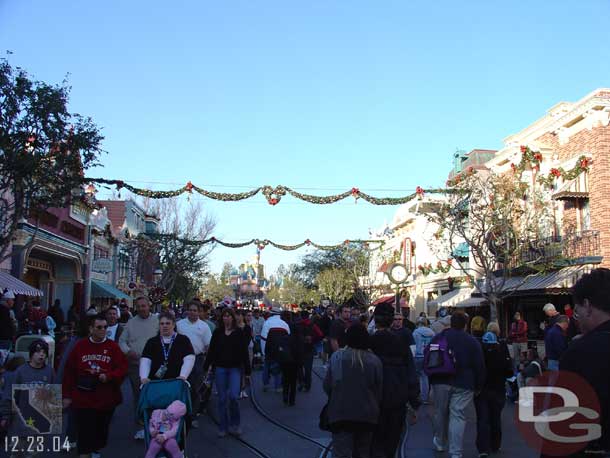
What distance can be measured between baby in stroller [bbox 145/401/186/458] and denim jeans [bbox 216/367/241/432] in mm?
3260

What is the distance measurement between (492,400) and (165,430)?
4667 mm

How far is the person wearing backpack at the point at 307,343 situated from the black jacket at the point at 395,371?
7.13 metres

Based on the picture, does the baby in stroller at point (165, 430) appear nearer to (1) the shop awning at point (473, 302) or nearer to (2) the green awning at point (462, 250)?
(1) the shop awning at point (473, 302)

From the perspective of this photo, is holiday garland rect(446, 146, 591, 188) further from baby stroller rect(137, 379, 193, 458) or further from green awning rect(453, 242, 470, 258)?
baby stroller rect(137, 379, 193, 458)

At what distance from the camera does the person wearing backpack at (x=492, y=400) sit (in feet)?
27.4

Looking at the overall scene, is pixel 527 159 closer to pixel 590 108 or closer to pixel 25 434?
pixel 590 108

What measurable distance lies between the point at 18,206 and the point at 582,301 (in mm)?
13899

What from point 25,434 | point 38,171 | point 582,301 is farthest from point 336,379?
point 38,171

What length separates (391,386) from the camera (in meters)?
6.64

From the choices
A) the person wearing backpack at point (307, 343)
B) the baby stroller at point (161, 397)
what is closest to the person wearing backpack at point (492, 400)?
the baby stroller at point (161, 397)

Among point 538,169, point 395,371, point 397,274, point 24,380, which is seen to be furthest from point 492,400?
point 538,169

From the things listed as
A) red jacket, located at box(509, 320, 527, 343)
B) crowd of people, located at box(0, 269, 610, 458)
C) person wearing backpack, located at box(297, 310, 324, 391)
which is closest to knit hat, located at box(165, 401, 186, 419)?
crowd of people, located at box(0, 269, 610, 458)

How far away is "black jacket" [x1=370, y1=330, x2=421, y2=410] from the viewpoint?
6.62 m

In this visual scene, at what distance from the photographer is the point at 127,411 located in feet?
38.6
